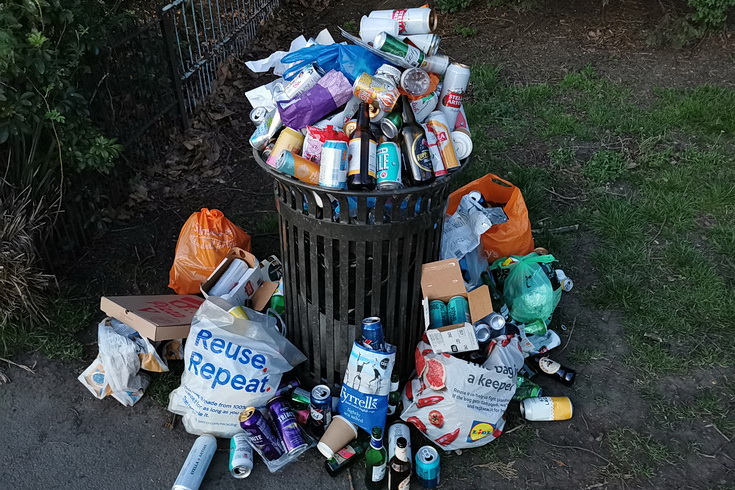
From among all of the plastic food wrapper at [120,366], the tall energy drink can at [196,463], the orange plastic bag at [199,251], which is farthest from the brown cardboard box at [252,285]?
the tall energy drink can at [196,463]

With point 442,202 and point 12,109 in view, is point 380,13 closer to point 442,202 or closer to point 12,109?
point 442,202

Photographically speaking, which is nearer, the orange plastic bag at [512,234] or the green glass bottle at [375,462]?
the green glass bottle at [375,462]

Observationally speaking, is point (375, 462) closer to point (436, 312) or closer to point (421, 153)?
point (436, 312)

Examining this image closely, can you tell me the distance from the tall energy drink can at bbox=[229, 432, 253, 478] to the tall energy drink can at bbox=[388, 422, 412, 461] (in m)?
0.62

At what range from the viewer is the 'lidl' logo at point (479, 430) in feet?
8.48

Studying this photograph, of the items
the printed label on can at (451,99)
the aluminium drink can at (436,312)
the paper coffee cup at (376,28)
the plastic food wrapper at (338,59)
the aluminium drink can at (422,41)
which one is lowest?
the aluminium drink can at (436,312)

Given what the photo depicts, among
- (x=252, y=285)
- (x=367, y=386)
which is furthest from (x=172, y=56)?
(x=367, y=386)

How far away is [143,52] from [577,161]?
347 cm

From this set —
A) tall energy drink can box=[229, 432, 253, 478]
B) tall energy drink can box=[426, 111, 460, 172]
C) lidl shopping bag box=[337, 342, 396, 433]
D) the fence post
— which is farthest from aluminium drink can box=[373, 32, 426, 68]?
the fence post

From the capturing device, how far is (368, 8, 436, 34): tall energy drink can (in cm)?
255

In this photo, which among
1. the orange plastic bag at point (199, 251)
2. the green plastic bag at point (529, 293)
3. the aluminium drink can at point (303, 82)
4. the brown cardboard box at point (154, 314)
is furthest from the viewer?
the orange plastic bag at point (199, 251)

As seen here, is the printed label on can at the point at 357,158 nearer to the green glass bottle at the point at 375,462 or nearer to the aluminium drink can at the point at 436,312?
the aluminium drink can at the point at 436,312

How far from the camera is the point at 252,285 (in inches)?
124

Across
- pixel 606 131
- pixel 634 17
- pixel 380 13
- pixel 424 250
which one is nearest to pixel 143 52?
pixel 380 13
